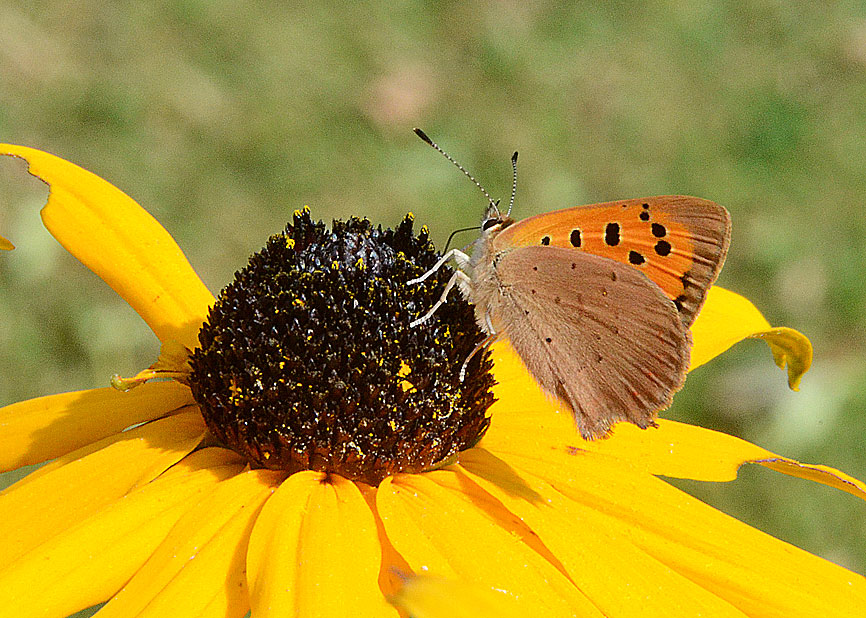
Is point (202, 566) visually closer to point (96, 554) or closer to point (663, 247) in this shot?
point (96, 554)

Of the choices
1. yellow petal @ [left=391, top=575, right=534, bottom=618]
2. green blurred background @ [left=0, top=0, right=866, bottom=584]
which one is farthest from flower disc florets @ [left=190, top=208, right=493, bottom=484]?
green blurred background @ [left=0, top=0, right=866, bottom=584]

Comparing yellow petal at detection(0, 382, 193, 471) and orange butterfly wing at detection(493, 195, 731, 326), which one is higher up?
orange butterfly wing at detection(493, 195, 731, 326)

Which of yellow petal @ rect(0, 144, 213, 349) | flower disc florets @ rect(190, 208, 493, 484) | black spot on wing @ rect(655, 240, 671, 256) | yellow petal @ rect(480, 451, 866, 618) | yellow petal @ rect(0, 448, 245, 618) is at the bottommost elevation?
yellow petal @ rect(0, 448, 245, 618)

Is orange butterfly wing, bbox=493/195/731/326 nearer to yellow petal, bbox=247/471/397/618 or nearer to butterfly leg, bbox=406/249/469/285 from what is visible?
butterfly leg, bbox=406/249/469/285

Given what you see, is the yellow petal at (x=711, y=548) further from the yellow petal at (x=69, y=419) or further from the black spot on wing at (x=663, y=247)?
the yellow petal at (x=69, y=419)

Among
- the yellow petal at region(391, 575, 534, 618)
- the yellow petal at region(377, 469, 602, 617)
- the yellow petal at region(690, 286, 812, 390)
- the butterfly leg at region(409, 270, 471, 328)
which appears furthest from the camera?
the yellow petal at region(690, 286, 812, 390)

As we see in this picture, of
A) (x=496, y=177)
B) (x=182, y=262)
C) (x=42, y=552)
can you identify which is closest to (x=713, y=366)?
(x=496, y=177)

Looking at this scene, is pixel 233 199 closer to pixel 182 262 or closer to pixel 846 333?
pixel 182 262
